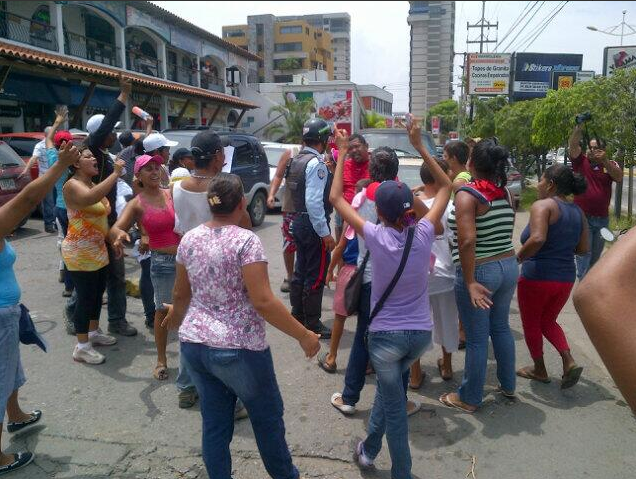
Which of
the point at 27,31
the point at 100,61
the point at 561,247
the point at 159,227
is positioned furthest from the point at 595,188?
the point at 100,61

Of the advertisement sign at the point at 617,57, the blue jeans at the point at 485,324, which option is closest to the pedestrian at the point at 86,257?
the blue jeans at the point at 485,324

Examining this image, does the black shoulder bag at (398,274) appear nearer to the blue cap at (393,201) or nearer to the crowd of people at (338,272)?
the crowd of people at (338,272)

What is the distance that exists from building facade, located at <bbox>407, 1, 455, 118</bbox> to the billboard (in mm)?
86531

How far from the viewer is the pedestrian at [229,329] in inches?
94.8

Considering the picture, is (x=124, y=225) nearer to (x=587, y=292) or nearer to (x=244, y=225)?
Answer: (x=244, y=225)

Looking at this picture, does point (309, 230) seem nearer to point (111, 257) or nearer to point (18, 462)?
point (111, 257)

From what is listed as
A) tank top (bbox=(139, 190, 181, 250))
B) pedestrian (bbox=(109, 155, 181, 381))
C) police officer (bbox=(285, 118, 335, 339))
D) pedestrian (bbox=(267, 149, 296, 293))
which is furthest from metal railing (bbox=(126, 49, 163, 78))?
tank top (bbox=(139, 190, 181, 250))

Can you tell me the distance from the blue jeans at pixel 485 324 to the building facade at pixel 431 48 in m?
120

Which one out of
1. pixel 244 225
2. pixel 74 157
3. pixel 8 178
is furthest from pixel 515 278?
pixel 8 178

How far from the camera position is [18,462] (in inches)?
121

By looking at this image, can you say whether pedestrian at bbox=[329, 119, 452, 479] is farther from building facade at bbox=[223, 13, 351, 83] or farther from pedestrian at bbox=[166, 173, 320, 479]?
building facade at bbox=[223, 13, 351, 83]

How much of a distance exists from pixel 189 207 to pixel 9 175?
754 centimetres

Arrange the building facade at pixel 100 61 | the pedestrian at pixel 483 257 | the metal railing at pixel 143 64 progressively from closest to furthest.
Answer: the pedestrian at pixel 483 257, the building facade at pixel 100 61, the metal railing at pixel 143 64

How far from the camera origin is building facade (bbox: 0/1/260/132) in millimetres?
16641
